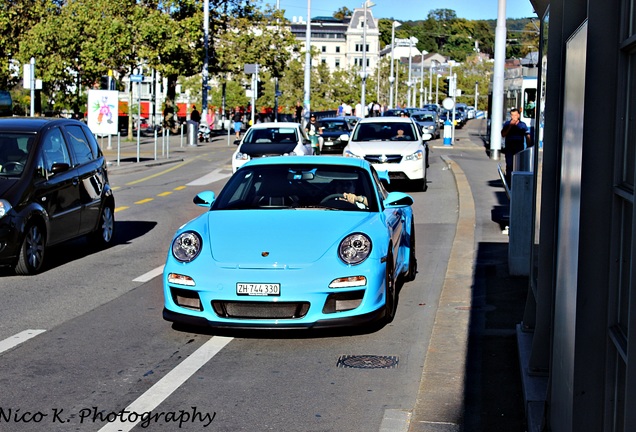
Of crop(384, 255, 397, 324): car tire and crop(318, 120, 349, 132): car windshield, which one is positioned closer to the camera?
crop(384, 255, 397, 324): car tire

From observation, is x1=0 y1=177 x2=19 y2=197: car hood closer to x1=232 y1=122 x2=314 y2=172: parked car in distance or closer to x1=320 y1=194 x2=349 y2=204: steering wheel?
x1=320 y1=194 x2=349 y2=204: steering wheel

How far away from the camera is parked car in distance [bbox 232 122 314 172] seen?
25.3 metres

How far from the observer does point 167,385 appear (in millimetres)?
6609

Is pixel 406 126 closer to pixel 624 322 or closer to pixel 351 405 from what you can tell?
pixel 351 405

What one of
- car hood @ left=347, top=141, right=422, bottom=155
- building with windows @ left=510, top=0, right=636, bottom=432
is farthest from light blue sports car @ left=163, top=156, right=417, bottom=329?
car hood @ left=347, top=141, right=422, bottom=155

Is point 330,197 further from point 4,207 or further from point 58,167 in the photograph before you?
point 58,167

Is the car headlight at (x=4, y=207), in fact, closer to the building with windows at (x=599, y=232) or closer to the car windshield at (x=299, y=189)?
the car windshield at (x=299, y=189)

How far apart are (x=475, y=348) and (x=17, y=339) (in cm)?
358

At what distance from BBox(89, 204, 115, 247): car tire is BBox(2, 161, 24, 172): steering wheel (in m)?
Result: 1.98

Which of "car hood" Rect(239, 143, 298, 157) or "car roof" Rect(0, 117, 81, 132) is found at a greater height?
"car roof" Rect(0, 117, 81, 132)

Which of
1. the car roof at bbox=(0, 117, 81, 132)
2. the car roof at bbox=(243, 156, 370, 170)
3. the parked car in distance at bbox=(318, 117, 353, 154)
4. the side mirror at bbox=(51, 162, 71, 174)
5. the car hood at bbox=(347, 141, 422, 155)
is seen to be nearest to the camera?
the car roof at bbox=(243, 156, 370, 170)

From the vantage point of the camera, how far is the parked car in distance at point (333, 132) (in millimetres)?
41938

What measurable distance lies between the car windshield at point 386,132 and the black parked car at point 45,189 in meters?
11.1

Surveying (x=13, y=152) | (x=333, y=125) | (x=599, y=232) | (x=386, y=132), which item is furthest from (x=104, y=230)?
(x=333, y=125)
